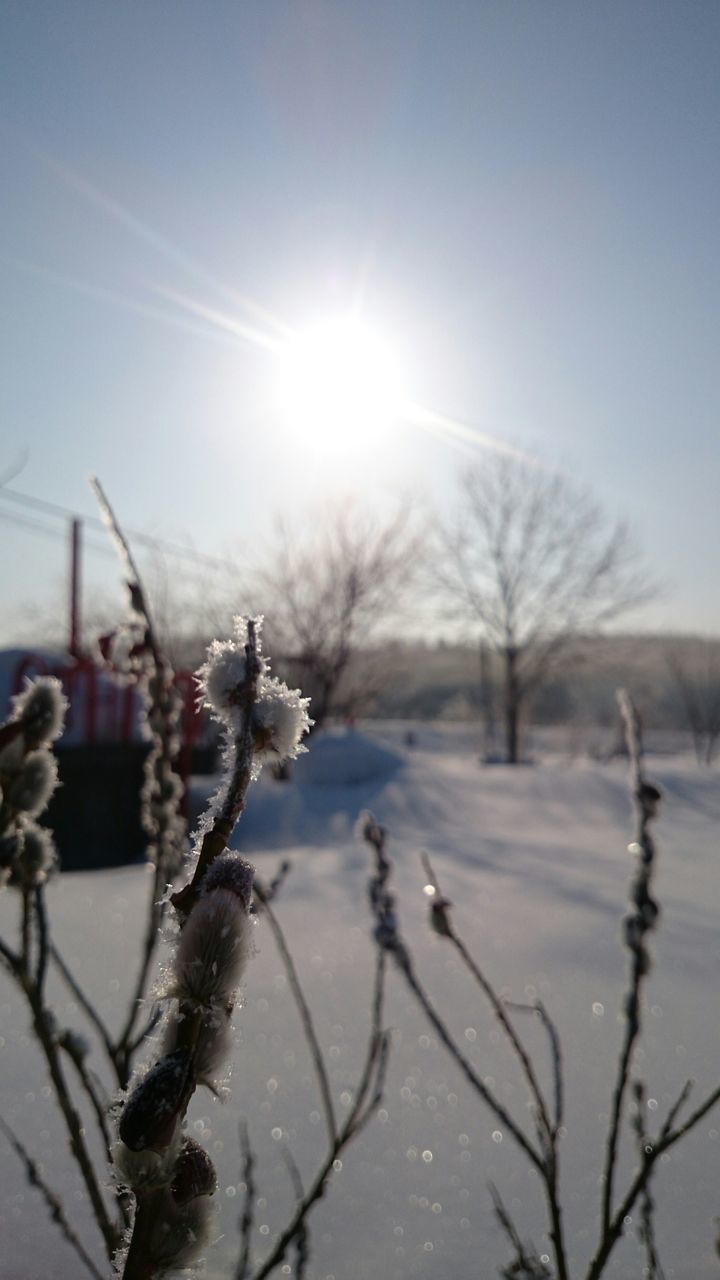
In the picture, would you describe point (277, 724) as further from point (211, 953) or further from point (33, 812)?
point (33, 812)

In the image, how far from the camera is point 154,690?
1.01 meters

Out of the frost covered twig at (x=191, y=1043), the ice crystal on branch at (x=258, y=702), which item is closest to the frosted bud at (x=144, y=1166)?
the frost covered twig at (x=191, y=1043)

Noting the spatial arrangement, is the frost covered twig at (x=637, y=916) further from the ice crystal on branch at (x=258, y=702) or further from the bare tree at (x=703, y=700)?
the bare tree at (x=703, y=700)

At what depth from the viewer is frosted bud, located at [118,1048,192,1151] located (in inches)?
11.7

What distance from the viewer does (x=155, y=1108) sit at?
0.30 metres

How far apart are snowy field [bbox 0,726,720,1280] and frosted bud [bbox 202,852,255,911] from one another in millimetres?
59

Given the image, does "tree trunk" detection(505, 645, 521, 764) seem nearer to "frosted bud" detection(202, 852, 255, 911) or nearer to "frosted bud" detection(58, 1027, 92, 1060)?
"frosted bud" detection(58, 1027, 92, 1060)

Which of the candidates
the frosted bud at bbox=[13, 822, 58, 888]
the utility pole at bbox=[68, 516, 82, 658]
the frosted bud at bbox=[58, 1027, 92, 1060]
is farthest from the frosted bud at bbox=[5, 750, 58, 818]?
the utility pole at bbox=[68, 516, 82, 658]

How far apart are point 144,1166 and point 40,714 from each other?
0.44 meters

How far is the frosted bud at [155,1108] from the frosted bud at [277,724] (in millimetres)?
122

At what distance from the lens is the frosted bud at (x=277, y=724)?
37 cm

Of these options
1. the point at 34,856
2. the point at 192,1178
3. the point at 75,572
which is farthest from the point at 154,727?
the point at 75,572

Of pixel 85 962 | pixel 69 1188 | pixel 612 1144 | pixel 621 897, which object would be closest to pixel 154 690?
pixel 612 1144

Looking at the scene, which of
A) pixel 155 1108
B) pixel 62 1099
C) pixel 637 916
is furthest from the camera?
pixel 637 916
